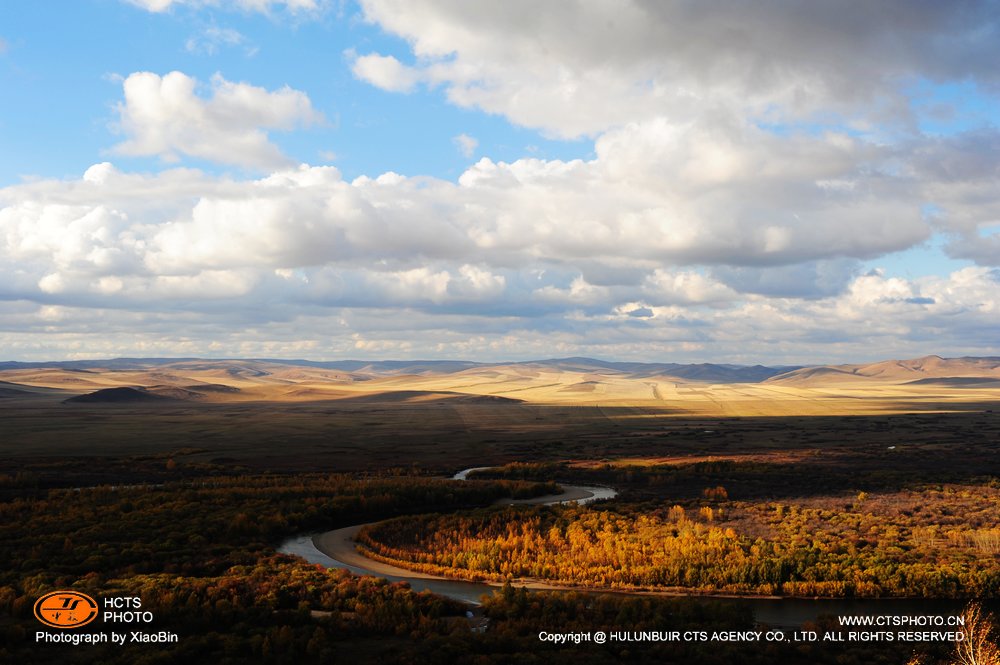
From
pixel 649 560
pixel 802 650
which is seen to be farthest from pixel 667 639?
pixel 649 560

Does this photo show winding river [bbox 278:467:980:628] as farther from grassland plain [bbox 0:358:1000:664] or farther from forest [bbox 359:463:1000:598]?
grassland plain [bbox 0:358:1000:664]

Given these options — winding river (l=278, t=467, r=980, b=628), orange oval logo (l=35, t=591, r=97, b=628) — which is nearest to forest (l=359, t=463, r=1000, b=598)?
winding river (l=278, t=467, r=980, b=628)

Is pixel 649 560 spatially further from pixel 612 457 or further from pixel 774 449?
pixel 774 449

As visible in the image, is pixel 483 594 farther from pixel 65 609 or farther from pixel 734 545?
pixel 65 609

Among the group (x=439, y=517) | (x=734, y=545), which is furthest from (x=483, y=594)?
(x=439, y=517)

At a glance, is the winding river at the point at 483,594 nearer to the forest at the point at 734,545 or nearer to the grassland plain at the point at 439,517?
the forest at the point at 734,545
